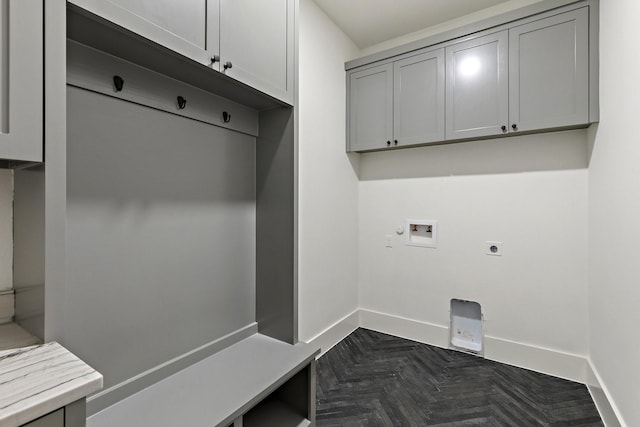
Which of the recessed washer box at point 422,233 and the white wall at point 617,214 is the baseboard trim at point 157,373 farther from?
the white wall at point 617,214

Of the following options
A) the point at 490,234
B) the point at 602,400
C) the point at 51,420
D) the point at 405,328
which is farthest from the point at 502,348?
the point at 51,420

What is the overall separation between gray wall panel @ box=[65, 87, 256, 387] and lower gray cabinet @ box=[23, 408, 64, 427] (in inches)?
20.4

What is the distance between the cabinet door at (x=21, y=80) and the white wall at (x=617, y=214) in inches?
90.5

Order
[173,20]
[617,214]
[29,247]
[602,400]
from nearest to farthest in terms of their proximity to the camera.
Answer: [29,247] → [173,20] → [617,214] → [602,400]

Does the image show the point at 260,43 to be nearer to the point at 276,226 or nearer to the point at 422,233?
the point at 276,226

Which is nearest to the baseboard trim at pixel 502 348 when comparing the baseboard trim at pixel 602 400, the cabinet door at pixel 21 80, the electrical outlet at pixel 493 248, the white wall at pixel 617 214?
the baseboard trim at pixel 602 400

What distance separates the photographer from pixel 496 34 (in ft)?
7.47

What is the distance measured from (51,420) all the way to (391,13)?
3071mm

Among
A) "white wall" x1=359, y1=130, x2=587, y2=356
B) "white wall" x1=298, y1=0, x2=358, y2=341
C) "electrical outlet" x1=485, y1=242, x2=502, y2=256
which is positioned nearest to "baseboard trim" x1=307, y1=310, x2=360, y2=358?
"white wall" x1=298, y1=0, x2=358, y2=341

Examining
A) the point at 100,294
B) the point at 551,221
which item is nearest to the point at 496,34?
the point at 551,221

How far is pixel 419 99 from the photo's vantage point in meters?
2.60

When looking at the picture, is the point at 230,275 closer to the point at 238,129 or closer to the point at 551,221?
the point at 238,129

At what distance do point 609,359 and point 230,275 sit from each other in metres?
2.25

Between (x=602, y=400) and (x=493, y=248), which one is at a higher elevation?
(x=493, y=248)
